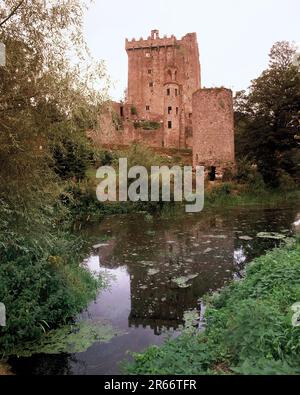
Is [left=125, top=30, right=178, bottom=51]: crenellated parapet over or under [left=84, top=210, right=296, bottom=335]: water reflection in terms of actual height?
over

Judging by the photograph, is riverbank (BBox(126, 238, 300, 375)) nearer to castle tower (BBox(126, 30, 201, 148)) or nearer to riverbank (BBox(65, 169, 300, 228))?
riverbank (BBox(65, 169, 300, 228))

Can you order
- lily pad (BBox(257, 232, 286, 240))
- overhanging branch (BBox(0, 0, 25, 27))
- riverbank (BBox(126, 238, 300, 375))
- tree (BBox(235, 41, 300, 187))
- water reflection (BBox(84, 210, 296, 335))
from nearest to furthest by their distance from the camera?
1. riverbank (BBox(126, 238, 300, 375))
2. overhanging branch (BBox(0, 0, 25, 27))
3. water reflection (BBox(84, 210, 296, 335))
4. lily pad (BBox(257, 232, 286, 240))
5. tree (BBox(235, 41, 300, 187))

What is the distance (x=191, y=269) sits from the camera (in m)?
9.15

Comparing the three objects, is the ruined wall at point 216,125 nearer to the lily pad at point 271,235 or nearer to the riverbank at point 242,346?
the lily pad at point 271,235

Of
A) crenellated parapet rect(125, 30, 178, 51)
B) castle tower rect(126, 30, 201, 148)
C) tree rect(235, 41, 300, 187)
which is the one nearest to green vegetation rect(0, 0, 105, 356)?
tree rect(235, 41, 300, 187)

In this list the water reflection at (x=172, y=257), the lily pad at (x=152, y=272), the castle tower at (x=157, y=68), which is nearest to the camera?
the water reflection at (x=172, y=257)

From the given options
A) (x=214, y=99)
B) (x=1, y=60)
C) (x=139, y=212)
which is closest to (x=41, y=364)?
(x=1, y=60)

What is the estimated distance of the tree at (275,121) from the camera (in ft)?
78.6

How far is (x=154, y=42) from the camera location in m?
51.2

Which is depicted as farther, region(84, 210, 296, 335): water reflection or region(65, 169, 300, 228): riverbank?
region(65, 169, 300, 228): riverbank

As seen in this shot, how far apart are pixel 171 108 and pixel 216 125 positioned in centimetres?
1589

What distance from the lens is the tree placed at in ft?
78.6

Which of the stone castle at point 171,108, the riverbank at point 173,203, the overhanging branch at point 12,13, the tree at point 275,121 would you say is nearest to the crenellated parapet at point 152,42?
the stone castle at point 171,108

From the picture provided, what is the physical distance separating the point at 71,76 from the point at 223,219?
12782 mm
